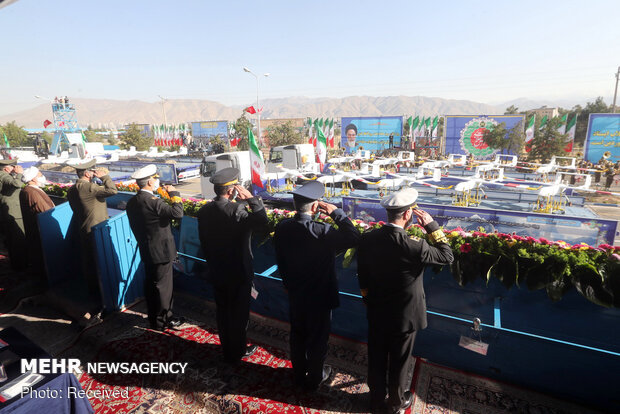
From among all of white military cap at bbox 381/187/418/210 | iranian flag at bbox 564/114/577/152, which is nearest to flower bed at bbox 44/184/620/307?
white military cap at bbox 381/187/418/210

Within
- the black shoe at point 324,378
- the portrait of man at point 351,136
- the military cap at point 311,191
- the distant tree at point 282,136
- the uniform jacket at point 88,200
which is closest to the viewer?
the military cap at point 311,191

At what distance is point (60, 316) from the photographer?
489 centimetres

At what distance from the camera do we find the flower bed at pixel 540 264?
3.15m

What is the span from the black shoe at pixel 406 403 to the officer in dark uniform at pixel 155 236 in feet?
9.81

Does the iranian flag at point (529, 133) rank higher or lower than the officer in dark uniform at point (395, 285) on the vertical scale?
higher

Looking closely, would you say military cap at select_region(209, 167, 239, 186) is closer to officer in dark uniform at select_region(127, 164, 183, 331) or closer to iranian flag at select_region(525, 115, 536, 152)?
officer in dark uniform at select_region(127, 164, 183, 331)

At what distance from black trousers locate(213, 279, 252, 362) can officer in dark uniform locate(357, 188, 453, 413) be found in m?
1.38

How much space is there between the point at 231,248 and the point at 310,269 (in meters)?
0.95

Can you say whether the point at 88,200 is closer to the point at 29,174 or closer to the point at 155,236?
the point at 155,236

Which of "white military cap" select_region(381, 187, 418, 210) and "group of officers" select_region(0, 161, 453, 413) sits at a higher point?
"white military cap" select_region(381, 187, 418, 210)

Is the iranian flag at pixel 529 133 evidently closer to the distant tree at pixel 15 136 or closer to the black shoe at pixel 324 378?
the black shoe at pixel 324 378

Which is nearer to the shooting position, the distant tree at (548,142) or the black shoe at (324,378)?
the black shoe at (324,378)

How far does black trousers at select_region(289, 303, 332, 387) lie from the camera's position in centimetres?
311

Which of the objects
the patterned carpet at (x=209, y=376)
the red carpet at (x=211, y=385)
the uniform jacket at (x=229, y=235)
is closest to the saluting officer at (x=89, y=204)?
the patterned carpet at (x=209, y=376)
